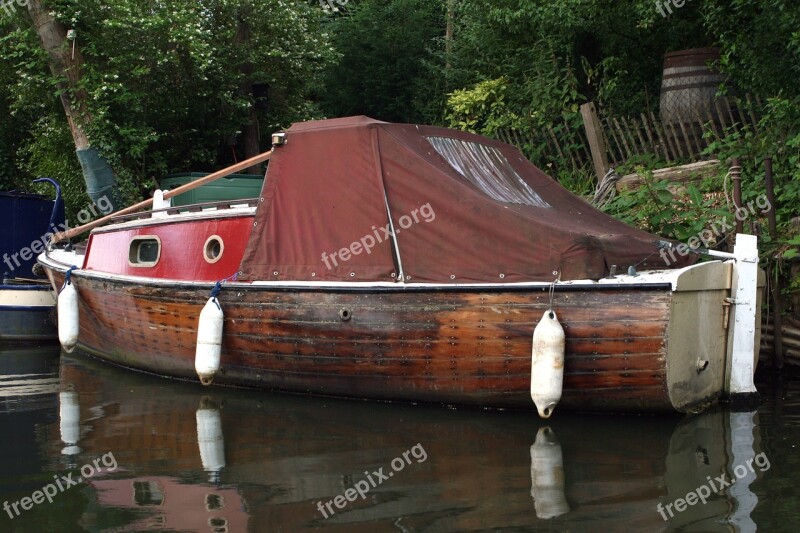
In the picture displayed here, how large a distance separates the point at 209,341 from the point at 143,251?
2.27 meters

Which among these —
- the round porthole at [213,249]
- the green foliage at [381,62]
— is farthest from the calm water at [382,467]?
the green foliage at [381,62]

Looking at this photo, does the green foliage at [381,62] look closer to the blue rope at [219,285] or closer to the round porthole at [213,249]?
the round porthole at [213,249]

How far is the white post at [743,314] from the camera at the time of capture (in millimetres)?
7105

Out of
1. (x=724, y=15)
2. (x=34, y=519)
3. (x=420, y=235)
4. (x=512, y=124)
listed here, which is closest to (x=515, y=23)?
(x=512, y=124)

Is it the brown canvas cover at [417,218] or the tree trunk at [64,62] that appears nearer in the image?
the brown canvas cover at [417,218]

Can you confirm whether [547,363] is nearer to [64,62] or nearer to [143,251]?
[143,251]

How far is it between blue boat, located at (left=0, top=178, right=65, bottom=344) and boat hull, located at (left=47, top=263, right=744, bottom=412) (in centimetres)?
456

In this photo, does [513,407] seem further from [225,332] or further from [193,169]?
[193,169]

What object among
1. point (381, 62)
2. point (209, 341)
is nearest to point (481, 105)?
point (381, 62)

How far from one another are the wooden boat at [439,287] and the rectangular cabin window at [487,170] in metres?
0.02

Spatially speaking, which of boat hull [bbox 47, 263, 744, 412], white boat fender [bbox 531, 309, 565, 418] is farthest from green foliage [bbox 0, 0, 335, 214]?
white boat fender [bbox 531, 309, 565, 418]

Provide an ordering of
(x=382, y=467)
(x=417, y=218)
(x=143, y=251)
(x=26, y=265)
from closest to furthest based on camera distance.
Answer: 1. (x=382, y=467)
2. (x=417, y=218)
3. (x=143, y=251)
4. (x=26, y=265)

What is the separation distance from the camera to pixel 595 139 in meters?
12.7

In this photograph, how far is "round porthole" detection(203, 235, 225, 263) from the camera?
8664 mm
